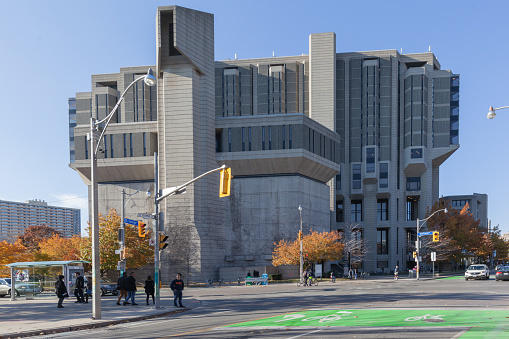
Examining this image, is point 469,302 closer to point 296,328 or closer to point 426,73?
point 296,328

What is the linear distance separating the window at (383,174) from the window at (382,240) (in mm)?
11104

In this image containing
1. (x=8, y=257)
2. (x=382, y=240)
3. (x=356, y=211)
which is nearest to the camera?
(x=8, y=257)

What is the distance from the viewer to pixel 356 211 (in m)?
101

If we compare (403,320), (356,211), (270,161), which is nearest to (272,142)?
(270,161)

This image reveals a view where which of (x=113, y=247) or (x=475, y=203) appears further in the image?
(x=475, y=203)

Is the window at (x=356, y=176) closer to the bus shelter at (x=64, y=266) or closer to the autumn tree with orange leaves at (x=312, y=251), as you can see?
the autumn tree with orange leaves at (x=312, y=251)

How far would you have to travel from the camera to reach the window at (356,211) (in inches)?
3932

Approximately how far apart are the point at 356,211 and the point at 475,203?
84873 millimetres

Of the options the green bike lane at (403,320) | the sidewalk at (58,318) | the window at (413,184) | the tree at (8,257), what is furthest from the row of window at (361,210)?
the green bike lane at (403,320)

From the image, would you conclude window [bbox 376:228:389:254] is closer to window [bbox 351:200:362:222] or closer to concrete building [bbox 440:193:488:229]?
window [bbox 351:200:362:222]

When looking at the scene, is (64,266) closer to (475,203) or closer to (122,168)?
(122,168)

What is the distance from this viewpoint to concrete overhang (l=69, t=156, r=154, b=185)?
231 ft

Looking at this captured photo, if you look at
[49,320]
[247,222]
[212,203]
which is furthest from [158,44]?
[49,320]

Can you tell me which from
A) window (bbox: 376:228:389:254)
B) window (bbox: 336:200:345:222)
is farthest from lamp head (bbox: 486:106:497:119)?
window (bbox: 376:228:389:254)
